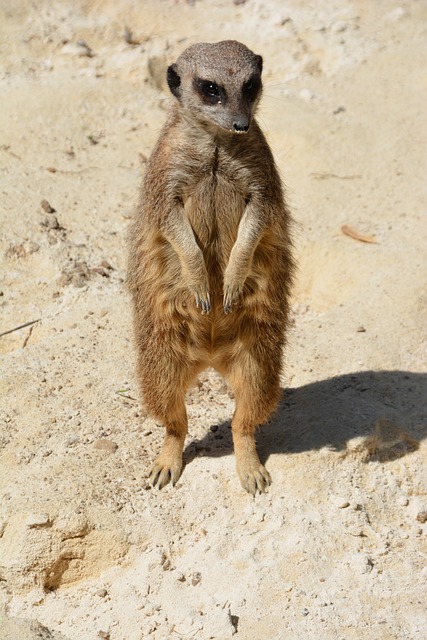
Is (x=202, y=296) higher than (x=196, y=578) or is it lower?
higher

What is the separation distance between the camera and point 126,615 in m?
3.12

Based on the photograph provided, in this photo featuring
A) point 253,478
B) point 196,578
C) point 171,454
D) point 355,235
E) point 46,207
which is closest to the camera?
point 196,578

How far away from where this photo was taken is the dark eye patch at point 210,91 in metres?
3.05

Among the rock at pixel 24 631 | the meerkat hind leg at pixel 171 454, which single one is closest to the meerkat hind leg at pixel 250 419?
the meerkat hind leg at pixel 171 454

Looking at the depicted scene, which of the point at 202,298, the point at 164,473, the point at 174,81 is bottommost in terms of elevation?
the point at 164,473

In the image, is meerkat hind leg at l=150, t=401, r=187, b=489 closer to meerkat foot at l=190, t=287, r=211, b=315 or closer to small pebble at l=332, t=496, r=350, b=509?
meerkat foot at l=190, t=287, r=211, b=315

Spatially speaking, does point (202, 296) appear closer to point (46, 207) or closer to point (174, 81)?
point (174, 81)

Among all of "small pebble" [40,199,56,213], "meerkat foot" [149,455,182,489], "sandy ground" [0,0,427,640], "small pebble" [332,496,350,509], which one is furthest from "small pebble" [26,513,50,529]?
"small pebble" [40,199,56,213]

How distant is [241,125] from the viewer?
2.91 metres

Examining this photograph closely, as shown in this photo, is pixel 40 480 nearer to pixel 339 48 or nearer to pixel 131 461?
pixel 131 461

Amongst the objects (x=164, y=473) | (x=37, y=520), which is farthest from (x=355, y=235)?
(x=37, y=520)

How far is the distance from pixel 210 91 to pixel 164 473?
1.60 metres

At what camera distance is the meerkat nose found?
114 inches

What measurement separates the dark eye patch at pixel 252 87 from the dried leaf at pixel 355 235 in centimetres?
209
